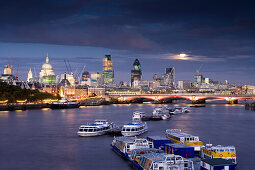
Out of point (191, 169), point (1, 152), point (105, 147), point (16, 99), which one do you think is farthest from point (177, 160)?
point (16, 99)

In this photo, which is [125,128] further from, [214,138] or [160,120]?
[160,120]

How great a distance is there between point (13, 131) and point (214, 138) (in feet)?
82.8

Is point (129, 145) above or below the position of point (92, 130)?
above

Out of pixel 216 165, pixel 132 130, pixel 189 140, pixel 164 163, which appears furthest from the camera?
pixel 132 130

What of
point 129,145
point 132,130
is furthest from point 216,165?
point 132,130

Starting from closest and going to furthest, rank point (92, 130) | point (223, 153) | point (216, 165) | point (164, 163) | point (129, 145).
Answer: point (216, 165), point (164, 163), point (223, 153), point (129, 145), point (92, 130)

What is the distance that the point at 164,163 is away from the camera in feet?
74.6

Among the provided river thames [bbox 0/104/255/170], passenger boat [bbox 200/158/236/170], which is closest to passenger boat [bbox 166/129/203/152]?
river thames [bbox 0/104/255/170]

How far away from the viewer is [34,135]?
45.7 meters

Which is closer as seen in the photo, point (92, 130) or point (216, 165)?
point (216, 165)

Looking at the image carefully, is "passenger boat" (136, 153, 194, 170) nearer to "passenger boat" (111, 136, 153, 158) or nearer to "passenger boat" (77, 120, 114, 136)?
"passenger boat" (111, 136, 153, 158)

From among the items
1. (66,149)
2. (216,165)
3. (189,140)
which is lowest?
(66,149)

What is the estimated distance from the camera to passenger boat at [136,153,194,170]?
22.7 meters

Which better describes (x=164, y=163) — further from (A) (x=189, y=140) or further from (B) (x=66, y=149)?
(B) (x=66, y=149)
